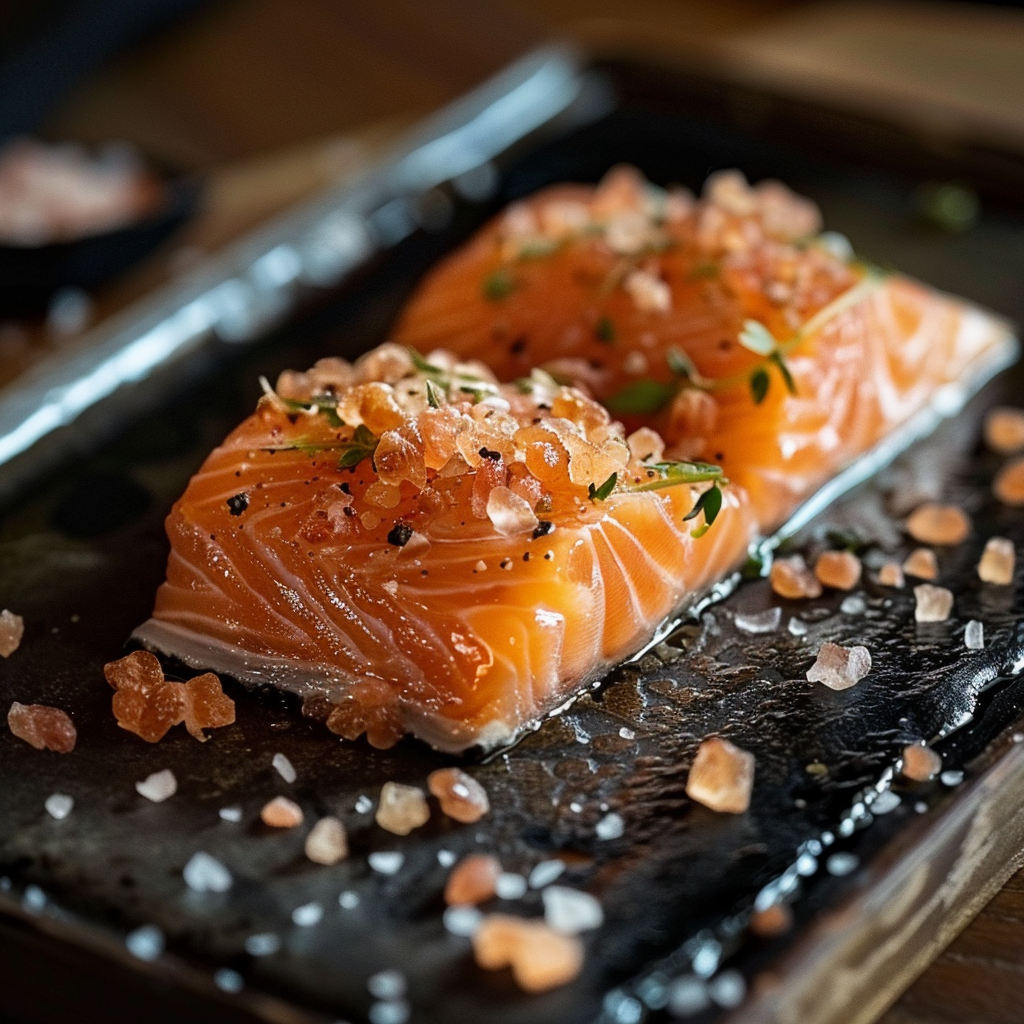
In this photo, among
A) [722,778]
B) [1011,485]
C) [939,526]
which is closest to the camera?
[722,778]

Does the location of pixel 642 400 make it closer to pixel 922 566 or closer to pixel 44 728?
pixel 922 566

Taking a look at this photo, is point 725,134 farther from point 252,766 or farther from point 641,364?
point 252,766

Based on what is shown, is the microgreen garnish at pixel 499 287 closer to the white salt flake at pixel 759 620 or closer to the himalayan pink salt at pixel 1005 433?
the white salt flake at pixel 759 620

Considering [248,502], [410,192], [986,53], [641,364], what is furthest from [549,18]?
[248,502]

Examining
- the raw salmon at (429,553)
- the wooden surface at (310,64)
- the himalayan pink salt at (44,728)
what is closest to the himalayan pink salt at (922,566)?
the raw salmon at (429,553)

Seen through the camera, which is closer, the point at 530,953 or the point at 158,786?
the point at 530,953

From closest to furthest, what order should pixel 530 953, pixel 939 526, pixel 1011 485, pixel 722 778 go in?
pixel 530 953 < pixel 722 778 < pixel 939 526 < pixel 1011 485

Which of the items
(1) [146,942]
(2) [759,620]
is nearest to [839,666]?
(2) [759,620]

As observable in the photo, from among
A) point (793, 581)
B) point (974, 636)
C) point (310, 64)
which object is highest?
point (310, 64)
